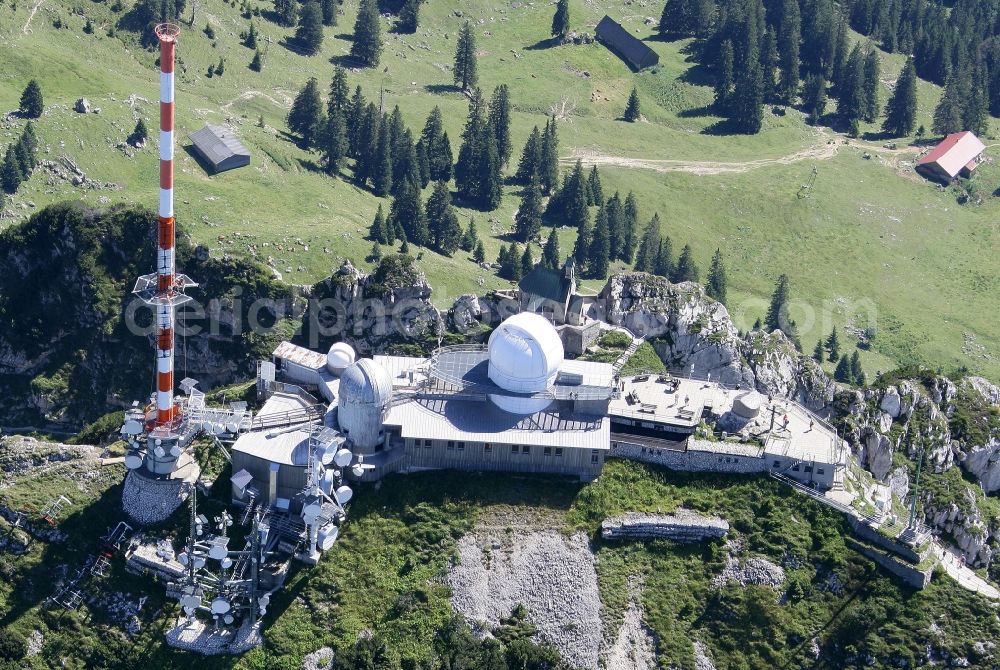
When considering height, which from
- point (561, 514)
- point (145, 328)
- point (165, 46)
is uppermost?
point (165, 46)

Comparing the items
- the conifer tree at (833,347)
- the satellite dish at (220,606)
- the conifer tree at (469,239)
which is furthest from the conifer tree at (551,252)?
the satellite dish at (220,606)

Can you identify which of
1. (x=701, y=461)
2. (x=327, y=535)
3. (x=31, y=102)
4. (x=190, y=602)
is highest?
(x=701, y=461)

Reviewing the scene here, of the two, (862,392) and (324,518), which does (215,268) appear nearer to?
(324,518)

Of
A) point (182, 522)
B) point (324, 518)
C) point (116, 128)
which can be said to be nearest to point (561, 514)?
point (324, 518)

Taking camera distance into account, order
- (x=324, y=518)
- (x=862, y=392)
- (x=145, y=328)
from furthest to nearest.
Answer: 1. (x=145, y=328)
2. (x=862, y=392)
3. (x=324, y=518)

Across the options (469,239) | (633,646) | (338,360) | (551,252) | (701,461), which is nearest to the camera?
(633,646)

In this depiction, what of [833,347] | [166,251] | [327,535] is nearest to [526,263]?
[833,347]

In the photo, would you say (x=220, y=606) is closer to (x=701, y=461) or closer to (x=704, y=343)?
(x=701, y=461)
